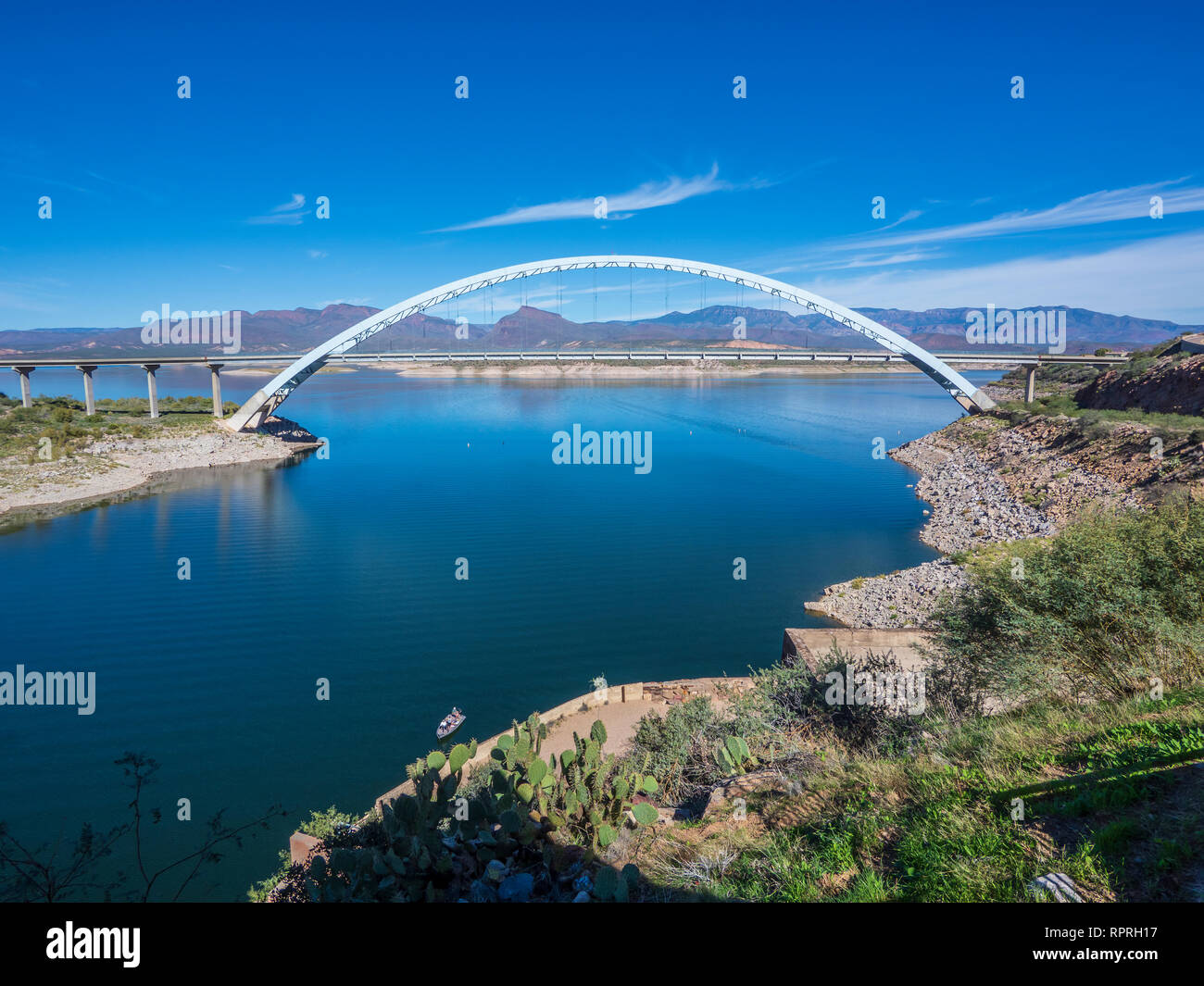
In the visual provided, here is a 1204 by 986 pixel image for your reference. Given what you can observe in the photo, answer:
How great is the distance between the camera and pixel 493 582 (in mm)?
17297

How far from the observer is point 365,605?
15.8 metres

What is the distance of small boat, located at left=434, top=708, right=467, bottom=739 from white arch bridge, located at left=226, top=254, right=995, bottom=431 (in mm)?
33564

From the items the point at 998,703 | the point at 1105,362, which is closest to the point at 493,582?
the point at 998,703

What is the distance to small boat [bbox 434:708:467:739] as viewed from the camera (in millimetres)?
9977

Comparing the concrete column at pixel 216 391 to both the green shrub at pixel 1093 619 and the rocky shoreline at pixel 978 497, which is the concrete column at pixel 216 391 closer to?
the rocky shoreline at pixel 978 497

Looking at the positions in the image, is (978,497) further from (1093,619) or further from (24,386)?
(24,386)

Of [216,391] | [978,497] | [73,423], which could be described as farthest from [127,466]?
[978,497]

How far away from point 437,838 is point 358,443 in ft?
151

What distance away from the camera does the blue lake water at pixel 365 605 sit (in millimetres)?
9344

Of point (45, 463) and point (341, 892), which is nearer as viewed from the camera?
point (341, 892)

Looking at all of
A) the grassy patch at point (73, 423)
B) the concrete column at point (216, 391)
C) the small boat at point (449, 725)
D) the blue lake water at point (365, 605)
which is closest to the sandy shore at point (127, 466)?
the grassy patch at point (73, 423)

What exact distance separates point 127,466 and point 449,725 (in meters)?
31.1
